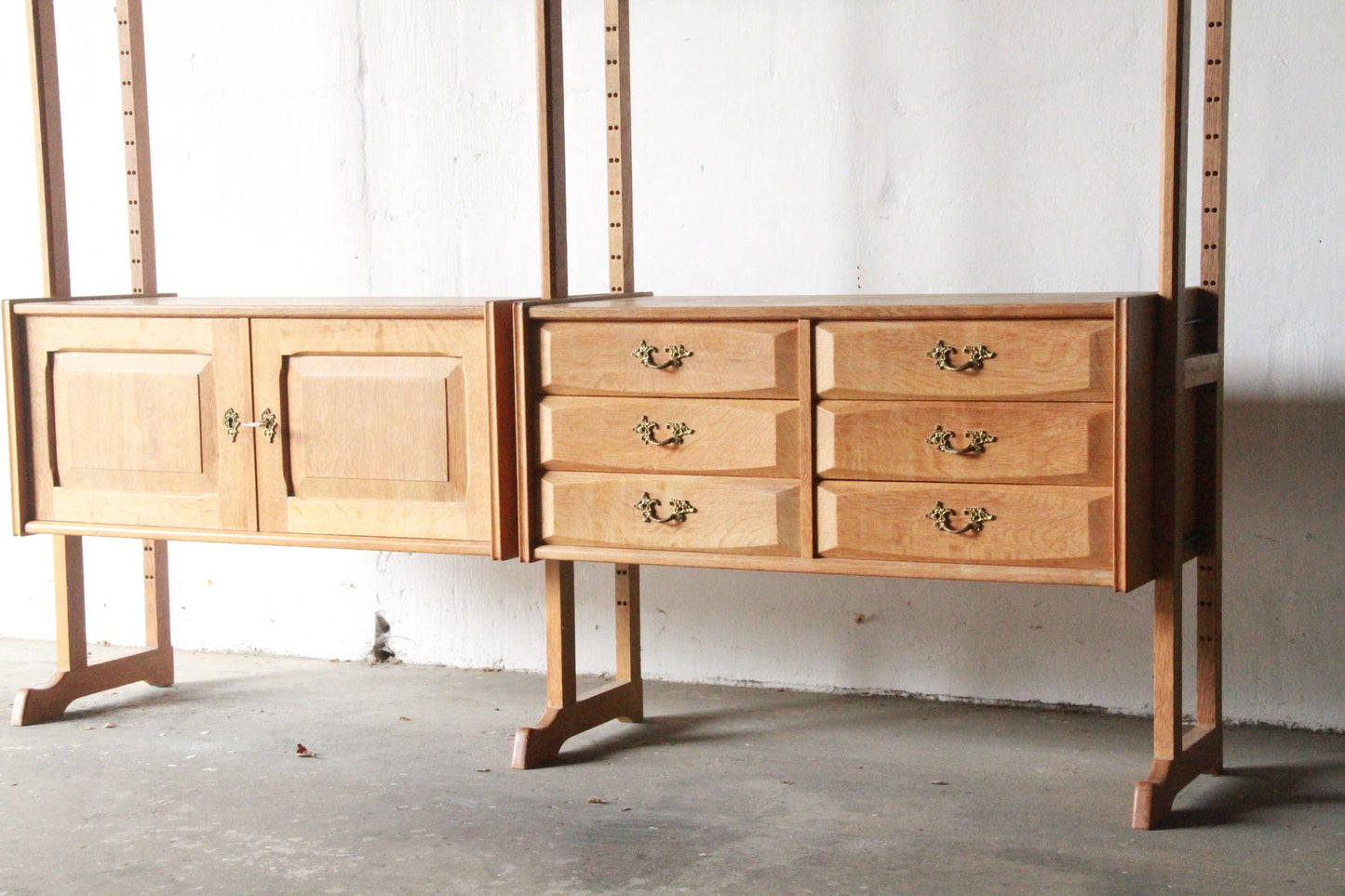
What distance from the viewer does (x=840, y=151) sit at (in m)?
3.33

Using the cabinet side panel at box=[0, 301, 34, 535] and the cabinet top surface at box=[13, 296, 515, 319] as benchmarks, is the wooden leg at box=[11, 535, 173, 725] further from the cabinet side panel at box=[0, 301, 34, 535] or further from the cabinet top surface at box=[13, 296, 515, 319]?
the cabinet top surface at box=[13, 296, 515, 319]

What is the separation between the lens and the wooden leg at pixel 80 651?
3342 mm

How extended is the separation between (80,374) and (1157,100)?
2098 mm

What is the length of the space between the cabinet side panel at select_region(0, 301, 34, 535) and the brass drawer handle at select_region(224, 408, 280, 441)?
46cm

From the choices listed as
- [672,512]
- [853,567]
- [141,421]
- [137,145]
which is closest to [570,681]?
[672,512]

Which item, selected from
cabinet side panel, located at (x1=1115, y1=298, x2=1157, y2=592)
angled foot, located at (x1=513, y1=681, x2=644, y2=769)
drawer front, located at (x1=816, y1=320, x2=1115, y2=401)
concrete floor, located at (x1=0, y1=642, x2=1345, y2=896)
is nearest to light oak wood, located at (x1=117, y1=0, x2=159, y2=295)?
concrete floor, located at (x1=0, y1=642, x2=1345, y2=896)

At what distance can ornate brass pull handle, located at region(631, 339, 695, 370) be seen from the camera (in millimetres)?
2695

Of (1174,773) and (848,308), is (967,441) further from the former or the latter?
(1174,773)

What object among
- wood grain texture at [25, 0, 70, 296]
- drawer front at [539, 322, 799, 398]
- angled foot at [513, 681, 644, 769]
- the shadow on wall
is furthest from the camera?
wood grain texture at [25, 0, 70, 296]

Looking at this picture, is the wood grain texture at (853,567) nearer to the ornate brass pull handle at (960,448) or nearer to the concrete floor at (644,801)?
the ornate brass pull handle at (960,448)

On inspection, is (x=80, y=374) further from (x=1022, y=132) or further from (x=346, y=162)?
(x=1022, y=132)

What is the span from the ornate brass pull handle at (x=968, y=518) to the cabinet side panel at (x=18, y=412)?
176 cm

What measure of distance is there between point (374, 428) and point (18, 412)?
2.53ft

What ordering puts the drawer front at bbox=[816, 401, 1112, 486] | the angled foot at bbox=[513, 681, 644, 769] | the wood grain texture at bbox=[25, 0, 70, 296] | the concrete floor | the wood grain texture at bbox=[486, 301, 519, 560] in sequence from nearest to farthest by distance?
the concrete floor, the drawer front at bbox=[816, 401, 1112, 486], the wood grain texture at bbox=[486, 301, 519, 560], the angled foot at bbox=[513, 681, 644, 769], the wood grain texture at bbox=[25, 0, 70, 296]
